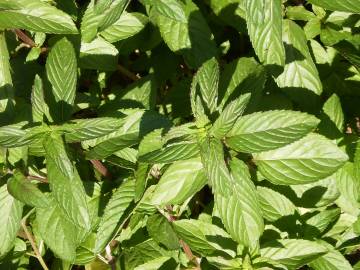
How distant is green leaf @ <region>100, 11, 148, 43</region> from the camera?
214 cm

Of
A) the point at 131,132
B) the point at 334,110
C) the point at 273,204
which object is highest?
the point at 131,132

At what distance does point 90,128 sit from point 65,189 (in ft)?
0.65

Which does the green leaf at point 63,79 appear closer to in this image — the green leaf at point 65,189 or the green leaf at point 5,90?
the green leaf at point 65,189

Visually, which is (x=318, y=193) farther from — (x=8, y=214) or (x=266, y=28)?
(x=8, y=214)

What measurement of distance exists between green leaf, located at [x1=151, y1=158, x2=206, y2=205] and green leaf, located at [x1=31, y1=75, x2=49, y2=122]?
0.43 m

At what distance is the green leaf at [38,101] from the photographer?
1618 millimetres

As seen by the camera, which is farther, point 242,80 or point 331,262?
point 331,262

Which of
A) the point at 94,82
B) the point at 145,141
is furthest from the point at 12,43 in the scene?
the point at 145,141

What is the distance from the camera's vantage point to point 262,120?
1538 millimetres

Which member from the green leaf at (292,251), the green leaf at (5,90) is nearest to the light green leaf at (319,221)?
the green leaf at (292,251)

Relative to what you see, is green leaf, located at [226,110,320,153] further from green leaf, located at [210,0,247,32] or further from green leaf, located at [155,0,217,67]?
green leaf, located at [210,0,247,32]

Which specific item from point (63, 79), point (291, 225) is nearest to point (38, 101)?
point (63, 79)

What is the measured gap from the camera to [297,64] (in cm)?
201

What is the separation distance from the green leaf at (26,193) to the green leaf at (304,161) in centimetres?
72
